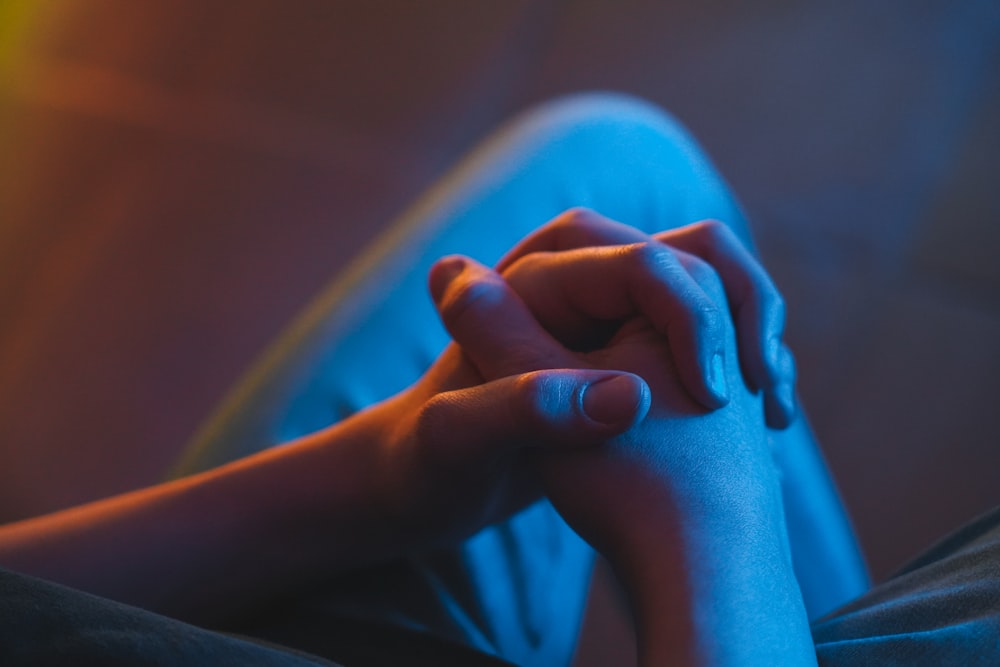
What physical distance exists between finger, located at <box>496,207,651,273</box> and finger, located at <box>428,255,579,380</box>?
2.3 inches

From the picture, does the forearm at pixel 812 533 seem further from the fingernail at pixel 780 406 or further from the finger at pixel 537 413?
the finger at pixel 537 413

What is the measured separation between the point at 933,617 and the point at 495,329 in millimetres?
298

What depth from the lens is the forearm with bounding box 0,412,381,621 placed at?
0.55 m

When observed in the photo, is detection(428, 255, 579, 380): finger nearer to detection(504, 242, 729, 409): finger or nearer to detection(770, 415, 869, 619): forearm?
Answer: detection(504, 242, 729, 409): finger

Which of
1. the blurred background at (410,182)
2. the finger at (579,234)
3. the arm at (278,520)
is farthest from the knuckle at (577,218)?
the blurred background at (410,182)

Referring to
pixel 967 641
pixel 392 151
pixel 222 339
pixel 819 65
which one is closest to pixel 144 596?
pixel 967 641

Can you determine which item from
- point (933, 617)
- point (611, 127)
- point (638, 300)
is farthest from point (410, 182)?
point (933, 617)

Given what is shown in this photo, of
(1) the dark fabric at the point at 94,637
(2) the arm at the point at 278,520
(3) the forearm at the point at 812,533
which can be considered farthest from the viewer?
(3) the forearm at the point at 812,533

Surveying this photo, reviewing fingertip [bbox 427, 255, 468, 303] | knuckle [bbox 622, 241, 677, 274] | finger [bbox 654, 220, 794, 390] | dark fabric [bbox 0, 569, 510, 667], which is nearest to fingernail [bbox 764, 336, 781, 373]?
finger [bbox 654, 220, 794, 390]

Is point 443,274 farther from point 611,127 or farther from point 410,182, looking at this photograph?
point 410,182

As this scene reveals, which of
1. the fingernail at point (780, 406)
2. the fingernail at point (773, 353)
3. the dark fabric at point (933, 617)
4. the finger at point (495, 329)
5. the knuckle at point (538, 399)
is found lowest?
the dark fabric at point (933, 617)

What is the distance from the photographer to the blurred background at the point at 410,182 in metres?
1.26

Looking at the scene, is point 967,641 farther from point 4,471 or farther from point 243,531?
point 4,471

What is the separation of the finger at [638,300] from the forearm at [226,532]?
0.16 m
